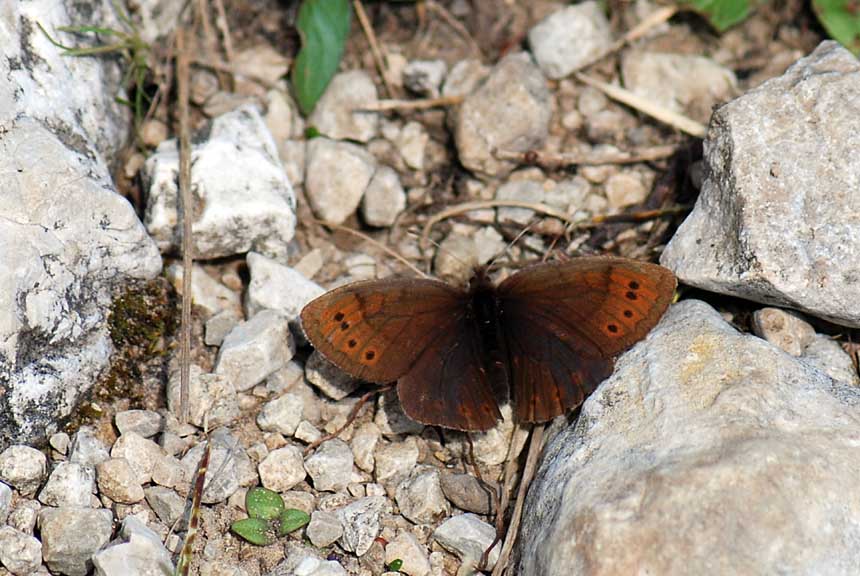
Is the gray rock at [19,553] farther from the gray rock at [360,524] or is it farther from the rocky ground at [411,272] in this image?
the gray rock at [360,524]

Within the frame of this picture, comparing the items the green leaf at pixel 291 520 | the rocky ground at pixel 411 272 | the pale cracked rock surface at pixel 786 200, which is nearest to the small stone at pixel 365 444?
the rocky ground at pixel 411 272

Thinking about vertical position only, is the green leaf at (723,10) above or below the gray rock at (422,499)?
above

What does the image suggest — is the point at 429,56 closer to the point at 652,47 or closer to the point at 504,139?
the point at 504,139

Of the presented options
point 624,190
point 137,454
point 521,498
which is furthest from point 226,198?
point 624,190

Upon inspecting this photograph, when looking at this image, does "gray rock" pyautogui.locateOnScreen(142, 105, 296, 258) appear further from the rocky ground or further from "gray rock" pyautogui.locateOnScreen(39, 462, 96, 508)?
"gray rock" pyautogui.locateOnScreen(39, 462, 96, 508)

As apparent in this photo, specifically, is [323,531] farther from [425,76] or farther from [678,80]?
[678,80]
